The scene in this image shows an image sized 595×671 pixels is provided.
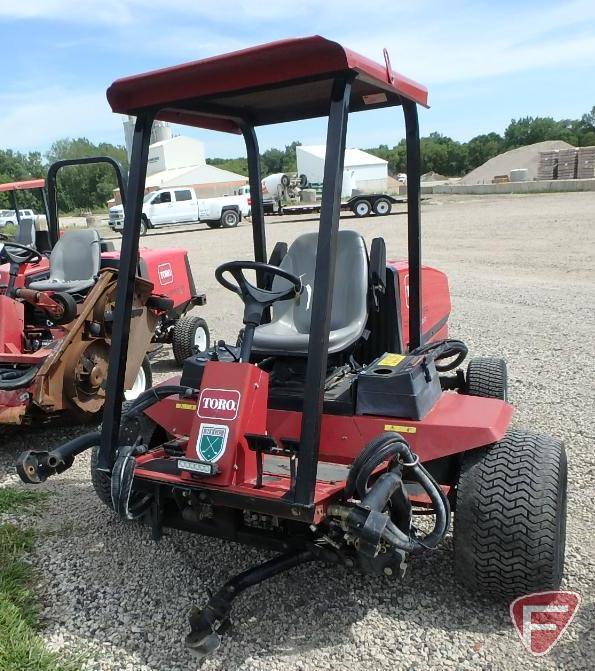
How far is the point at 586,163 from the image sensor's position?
100ft

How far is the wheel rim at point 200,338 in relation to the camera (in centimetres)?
646

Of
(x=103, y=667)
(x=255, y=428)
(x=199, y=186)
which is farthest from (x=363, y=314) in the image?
(x=199, y=186)

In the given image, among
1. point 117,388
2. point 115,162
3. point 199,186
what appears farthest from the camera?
Answer: point 199,186

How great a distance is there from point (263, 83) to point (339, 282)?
4.24 ft

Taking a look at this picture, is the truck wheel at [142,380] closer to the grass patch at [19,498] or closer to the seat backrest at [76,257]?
the seat backrest at [76,257]

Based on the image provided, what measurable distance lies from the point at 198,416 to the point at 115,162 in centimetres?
352

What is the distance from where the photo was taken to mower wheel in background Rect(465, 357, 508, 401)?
12.4ft

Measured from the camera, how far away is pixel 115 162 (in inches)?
213

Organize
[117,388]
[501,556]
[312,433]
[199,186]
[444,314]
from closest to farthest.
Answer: [312,433] → [501,556] → [117,388] → [444,314] → [199,186]

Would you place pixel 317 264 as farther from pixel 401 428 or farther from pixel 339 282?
pixel 339 282

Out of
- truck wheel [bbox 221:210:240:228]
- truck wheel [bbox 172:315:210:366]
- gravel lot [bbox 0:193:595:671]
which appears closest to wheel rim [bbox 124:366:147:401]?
gravel lot [bbox 0:193:595:671]

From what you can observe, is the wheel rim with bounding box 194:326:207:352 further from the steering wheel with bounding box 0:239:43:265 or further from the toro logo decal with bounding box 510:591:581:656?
the toro logo decal with bounding box 510:591:581:656

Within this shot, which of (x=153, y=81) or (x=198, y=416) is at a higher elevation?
(x=153, y=81)

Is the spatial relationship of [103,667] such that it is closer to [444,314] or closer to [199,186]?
[444,314]
